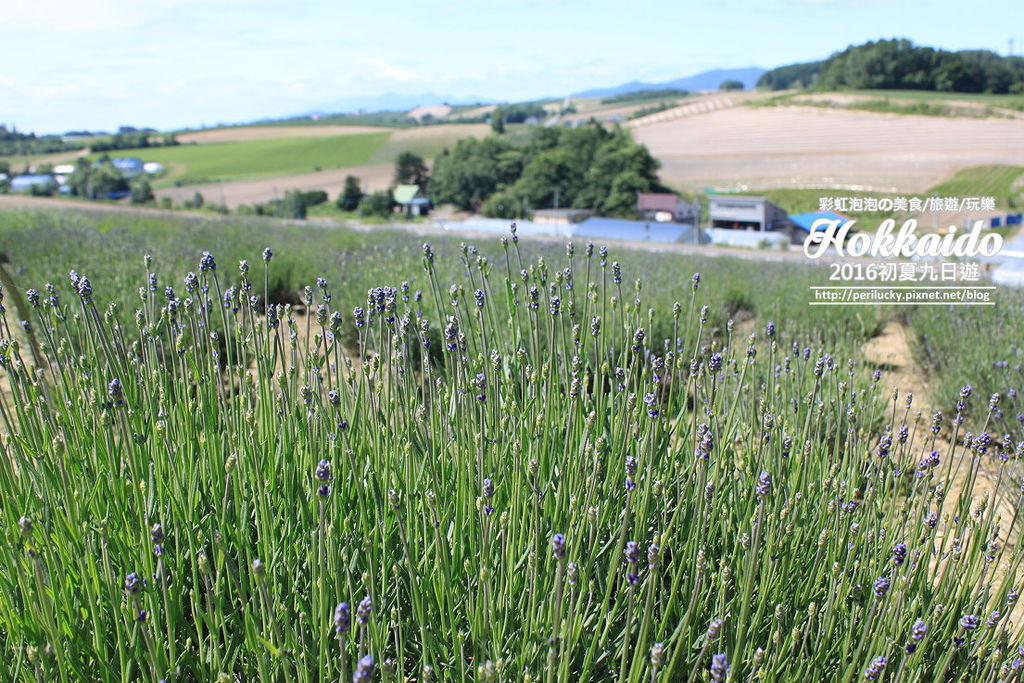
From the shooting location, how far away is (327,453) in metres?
2.11

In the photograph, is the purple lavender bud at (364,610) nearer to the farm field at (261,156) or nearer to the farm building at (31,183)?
the farm building at (31,183)

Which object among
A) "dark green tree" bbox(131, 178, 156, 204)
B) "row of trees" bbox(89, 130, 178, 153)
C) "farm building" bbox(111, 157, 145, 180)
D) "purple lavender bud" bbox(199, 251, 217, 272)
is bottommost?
"purple lavender bud" bbox(199, 251, 217, 272)

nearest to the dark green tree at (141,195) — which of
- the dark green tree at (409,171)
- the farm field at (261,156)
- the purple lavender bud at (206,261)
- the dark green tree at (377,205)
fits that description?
the farm field at (261,156)

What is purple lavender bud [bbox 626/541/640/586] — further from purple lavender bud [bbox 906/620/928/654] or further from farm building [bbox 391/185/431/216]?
farm building [bbox 391/185/431/216]

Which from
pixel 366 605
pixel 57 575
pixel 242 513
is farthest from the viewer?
pixel 242 513

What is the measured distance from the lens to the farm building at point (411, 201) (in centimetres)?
6100

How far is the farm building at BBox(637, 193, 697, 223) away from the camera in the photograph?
52.6 metres

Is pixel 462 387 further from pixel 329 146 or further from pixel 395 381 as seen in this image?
pixel 329 146

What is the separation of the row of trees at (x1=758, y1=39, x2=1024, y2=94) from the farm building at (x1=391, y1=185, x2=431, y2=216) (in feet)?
174

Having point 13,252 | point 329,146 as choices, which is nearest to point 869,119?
point 329,146

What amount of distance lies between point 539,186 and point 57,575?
2308 inches

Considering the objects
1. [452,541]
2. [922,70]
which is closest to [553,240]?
[452,541]

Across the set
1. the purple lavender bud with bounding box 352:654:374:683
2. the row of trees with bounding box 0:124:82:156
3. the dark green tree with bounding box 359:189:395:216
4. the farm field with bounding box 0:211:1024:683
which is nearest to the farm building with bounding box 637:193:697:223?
the dark green tree with bounding box 359:189:395:216

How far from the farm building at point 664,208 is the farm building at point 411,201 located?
17979 mm
